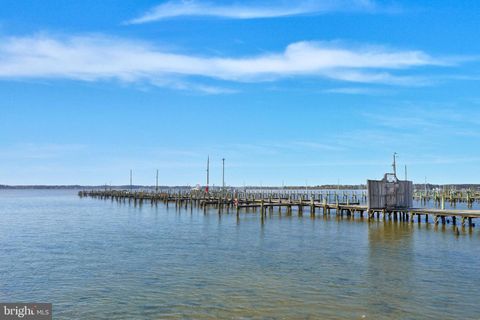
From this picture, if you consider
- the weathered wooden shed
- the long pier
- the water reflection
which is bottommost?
the water reflection

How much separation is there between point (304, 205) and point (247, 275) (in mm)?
39984

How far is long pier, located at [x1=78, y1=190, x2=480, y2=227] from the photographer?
145ft

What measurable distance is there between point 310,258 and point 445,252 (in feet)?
30.5

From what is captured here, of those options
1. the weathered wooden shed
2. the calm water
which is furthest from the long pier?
the calm water

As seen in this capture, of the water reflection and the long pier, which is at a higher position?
the long pier

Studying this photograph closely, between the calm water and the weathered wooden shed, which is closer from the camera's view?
the calm water

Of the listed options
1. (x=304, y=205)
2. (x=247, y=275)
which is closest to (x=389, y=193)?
(x=304, y=205)

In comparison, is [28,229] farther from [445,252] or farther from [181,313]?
[445,252]

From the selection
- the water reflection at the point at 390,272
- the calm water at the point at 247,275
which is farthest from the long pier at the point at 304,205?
the water reflection at the point at 390,272

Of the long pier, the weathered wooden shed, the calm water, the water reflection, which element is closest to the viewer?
the calm water

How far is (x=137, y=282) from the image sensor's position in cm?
1978

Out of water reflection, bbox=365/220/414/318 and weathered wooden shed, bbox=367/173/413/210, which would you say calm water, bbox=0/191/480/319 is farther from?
weathered wooden shed, bbox=367/173/413/210

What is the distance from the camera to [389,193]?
4816cm

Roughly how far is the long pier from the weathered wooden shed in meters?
0.76
